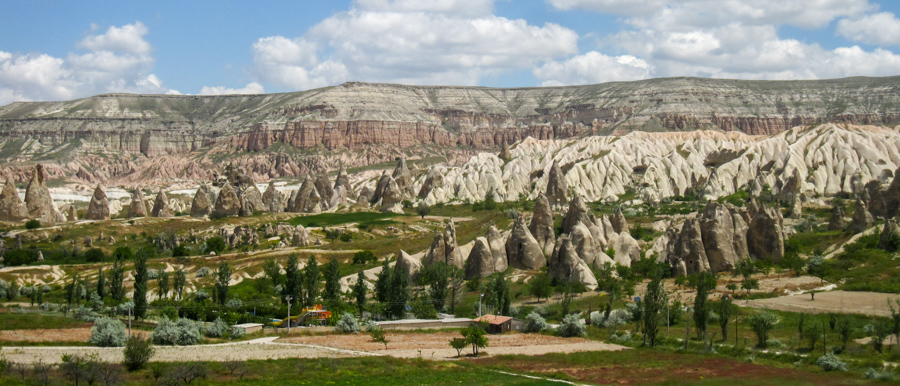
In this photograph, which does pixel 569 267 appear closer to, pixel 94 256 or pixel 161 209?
pixel 94 256

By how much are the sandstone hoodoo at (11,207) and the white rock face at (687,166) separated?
59.1 m

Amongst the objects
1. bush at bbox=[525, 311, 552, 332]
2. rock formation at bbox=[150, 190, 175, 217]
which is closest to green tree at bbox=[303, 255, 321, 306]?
bush at bbox=[525, 311, 552, 332]

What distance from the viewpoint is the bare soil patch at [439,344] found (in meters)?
42.3

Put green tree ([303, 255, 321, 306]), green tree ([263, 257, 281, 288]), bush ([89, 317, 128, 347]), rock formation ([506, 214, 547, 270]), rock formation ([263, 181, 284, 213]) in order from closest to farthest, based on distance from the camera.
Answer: bush ([89, 317, 128, 347])
green tree ([303, 255, 321, 306])
green tree ([263, 257, 281, 288])
rock formation ([506, 214, 547, 270])
rock formation ([263, 181, 284, 213])

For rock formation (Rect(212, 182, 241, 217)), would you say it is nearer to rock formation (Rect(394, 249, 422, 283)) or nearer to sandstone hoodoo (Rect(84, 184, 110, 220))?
sandstone hoodoo (Rect(84, 184, 110, 220))

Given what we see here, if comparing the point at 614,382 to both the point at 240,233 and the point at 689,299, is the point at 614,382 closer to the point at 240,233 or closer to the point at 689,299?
the point at 689,299

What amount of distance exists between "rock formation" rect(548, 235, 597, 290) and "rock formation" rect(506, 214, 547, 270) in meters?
4.15

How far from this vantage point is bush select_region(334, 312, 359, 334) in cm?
4900

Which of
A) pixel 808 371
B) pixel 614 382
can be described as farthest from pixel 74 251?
pixel 808 371

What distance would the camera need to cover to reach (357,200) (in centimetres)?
13500

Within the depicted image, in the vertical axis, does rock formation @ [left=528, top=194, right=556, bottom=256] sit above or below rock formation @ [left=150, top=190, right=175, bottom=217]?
above

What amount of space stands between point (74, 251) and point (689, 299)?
5849 cm

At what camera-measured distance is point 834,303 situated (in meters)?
49.7

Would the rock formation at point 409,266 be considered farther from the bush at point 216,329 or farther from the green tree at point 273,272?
the bush at point 216,329
